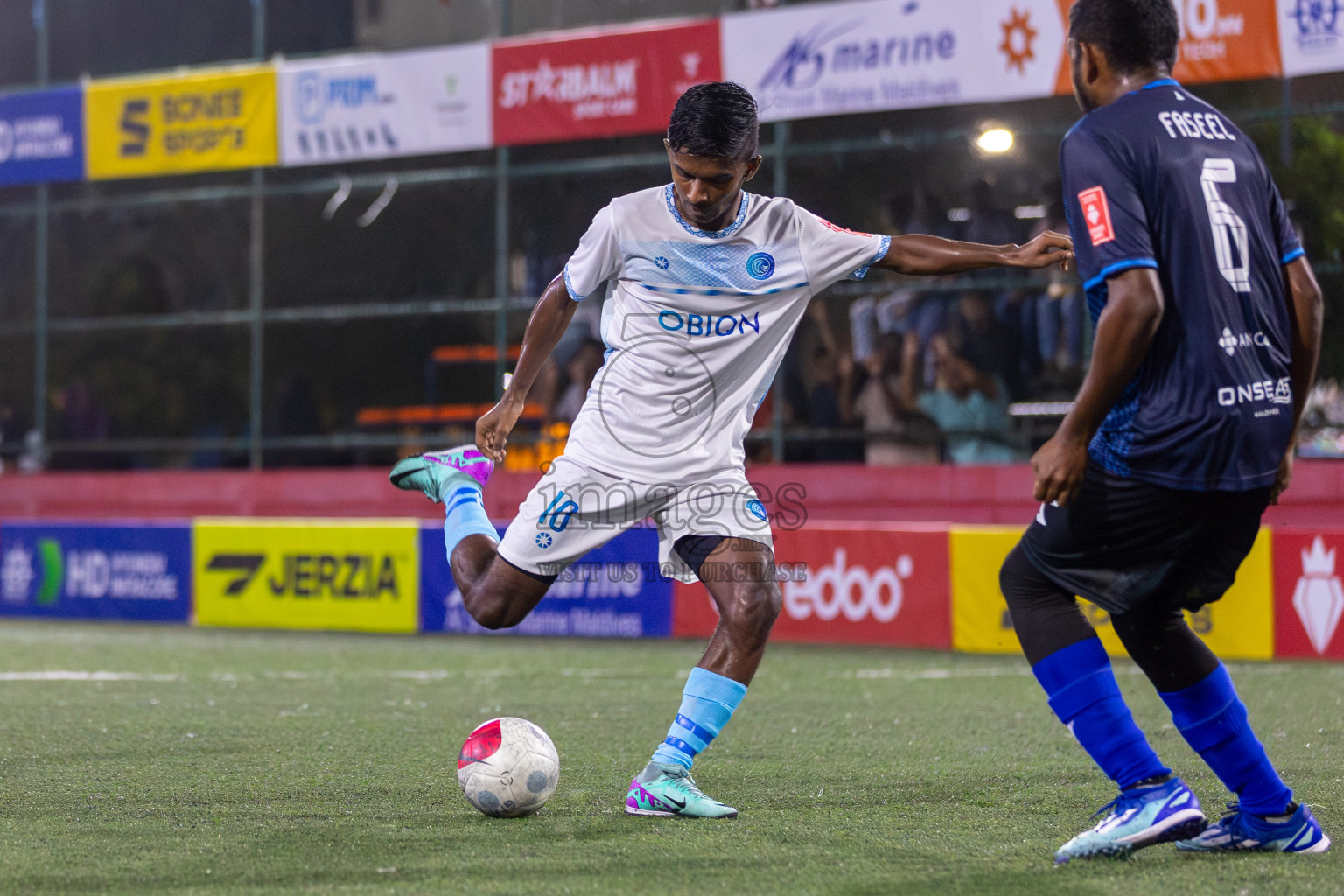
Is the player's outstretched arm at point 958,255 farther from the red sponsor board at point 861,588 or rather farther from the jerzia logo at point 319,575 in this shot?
the jerzia logo at point 319,575

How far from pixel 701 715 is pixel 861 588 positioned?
6598mm

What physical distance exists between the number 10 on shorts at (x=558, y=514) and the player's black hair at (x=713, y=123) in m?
1.12

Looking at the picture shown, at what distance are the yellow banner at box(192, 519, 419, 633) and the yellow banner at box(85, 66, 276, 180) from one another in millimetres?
5850

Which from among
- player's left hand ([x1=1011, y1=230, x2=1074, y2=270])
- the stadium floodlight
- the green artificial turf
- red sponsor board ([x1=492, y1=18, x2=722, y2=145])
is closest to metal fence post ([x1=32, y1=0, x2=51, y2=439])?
red sponsor board ([x1=492, y1=18, x2=722, y2=145])

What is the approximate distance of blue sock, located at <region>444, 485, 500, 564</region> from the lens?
5031 mm

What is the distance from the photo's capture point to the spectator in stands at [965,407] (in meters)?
14.4

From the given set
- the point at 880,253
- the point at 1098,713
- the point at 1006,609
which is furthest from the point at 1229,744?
the point at 1006,609

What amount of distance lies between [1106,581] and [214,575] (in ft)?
36.0

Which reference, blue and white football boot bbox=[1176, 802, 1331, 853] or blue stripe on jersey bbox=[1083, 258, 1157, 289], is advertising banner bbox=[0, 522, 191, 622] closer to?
blue and white football boot bbox=[1176, 802, 1331, 853]

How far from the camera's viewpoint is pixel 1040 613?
381 centimetres

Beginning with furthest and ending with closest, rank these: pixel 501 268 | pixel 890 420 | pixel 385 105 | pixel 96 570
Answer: pixel 501 268
pixel 385 105
pixel 890 420
pixel 96 570

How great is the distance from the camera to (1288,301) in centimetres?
369

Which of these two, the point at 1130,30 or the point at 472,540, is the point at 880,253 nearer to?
the point at 1130,30

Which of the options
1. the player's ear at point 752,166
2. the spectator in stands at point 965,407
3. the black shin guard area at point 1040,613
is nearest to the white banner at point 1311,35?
the spectator in stands at point 965,407
